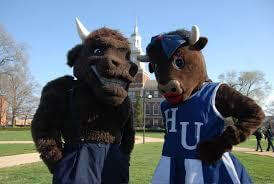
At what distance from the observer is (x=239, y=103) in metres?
3.48

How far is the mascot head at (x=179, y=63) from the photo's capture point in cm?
358

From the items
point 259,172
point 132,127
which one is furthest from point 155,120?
point 132,127

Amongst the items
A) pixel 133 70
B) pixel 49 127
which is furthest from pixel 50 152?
pixel 133 70

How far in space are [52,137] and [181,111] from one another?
4.67 ft

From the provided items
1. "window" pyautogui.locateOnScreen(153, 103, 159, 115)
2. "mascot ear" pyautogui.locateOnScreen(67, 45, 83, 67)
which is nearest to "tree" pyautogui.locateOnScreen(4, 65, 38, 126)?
"window" pyautogui.locateOnScreen(153, 103, 159, 115)

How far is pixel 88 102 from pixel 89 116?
157 millimetres

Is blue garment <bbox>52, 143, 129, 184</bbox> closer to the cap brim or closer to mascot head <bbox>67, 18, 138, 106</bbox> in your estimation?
mascot head <bbox>67, 18, 138, 106</bbox>

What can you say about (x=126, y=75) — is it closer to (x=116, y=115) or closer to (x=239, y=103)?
(x=116, y=115)

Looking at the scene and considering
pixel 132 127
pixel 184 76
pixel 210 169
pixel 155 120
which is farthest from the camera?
pixel 155 120

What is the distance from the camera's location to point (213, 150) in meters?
3.36

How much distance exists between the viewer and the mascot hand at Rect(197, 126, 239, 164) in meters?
3.32

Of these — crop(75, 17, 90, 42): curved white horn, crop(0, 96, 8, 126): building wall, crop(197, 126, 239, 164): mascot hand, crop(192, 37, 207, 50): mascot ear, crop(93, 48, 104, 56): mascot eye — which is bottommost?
crop(0, 96, 8, 126): building wall

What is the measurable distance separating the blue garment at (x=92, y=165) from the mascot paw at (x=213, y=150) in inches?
41.2

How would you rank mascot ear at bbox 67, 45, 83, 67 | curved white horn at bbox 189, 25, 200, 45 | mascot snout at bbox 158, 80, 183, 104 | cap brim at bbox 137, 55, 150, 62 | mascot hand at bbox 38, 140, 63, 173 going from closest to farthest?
mascot snout at bbox 158, 80, 183, 104 < curved white horn at bbox 189, 25, 200, 45 < mascot hand at bbox 38, 140, 63, 173 < cap brim at bbox 137, 55, 150, 62 < mascot ear at bbox 67, 45, 83, 67
